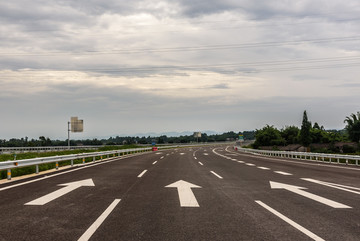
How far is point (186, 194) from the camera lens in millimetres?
8859

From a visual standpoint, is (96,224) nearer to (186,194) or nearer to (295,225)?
(295,225)

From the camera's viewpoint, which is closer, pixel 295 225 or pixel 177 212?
pixel 295 225

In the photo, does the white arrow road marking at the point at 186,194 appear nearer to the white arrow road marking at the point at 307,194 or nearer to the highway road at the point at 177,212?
the highway road at the point at 177,212

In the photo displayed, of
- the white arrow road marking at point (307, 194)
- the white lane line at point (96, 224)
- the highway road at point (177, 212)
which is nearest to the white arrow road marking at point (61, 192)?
the highway road at point (177, 212)

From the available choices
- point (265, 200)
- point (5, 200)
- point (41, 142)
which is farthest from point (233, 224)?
point (41, 142)

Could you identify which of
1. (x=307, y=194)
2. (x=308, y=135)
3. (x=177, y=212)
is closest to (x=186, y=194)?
(x=177, y=212)

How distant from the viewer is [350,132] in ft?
278

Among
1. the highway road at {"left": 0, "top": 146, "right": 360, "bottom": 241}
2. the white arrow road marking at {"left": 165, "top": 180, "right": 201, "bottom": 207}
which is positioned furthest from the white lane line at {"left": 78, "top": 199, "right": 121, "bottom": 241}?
the white arrow road marking at {"left": 165, "top": 180, "right": 201, "bottom": 207}

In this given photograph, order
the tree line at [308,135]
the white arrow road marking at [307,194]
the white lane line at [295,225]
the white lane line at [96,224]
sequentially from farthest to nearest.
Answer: the tree line at [308,135] → the white arrow road marking at [307,194] → the white lane line at [295,225] → the white lane line at [96,224]

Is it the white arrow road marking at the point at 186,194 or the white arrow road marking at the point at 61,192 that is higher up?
the white arrow road marking at the point at 61,192

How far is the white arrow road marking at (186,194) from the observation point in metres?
7.52

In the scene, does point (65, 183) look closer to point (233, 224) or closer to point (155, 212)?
point (155, 212)

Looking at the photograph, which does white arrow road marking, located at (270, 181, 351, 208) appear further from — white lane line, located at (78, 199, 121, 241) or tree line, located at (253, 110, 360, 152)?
tree line, located at (253, 110, 360, 152)

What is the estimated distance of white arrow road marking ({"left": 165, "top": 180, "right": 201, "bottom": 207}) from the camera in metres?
7.52
